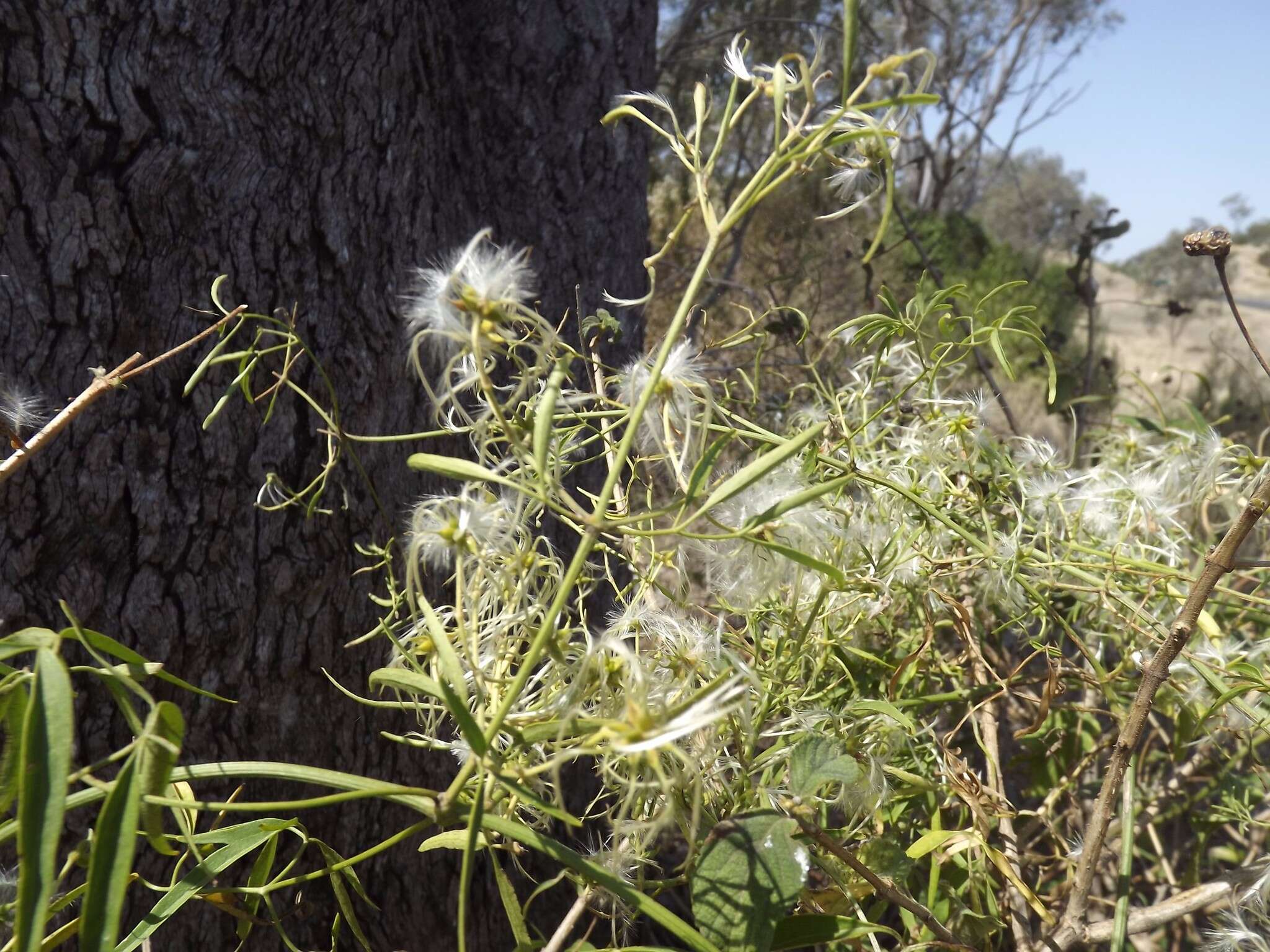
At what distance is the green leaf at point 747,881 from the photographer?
367 mm

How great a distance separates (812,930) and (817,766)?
0.08m

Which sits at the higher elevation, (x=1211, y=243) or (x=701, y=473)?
(x=1211, y=243)

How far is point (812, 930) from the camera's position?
41 centimetres

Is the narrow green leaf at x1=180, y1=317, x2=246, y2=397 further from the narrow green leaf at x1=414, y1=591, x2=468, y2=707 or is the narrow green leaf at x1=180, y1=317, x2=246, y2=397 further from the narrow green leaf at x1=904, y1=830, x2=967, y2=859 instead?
the narrow green leaf at x1=904, y1=830, x2=967, y2=859

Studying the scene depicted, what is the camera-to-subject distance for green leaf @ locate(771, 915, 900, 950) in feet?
1.31

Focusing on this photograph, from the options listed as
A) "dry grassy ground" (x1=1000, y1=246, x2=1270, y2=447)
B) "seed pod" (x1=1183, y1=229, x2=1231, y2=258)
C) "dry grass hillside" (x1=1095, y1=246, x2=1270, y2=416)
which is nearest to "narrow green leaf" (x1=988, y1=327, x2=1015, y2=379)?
"seed pod" (x1=1183, y1=229, x2=1231, y2=258)

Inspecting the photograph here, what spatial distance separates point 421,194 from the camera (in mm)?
888

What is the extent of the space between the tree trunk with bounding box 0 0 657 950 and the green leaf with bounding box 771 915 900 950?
0.54 meters

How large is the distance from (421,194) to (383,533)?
339mm

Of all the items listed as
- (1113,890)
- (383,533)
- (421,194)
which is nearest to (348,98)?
(421,194)

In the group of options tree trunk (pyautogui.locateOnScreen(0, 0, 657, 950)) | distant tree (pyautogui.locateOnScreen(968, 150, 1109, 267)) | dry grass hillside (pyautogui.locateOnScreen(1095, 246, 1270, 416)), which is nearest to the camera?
tree trunk (pyautogui.locateOnScreen(0, 0, 657, 950))

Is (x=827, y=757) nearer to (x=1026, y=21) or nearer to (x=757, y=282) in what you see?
(x=757, y=282)

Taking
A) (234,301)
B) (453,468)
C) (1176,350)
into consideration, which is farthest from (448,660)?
(1176,350)

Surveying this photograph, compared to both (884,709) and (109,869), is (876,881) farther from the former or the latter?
(109,869)
